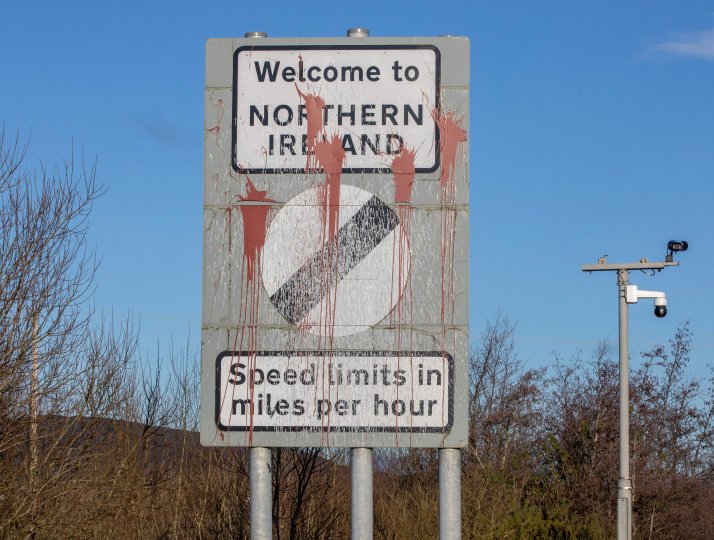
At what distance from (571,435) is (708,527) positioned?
3.84m

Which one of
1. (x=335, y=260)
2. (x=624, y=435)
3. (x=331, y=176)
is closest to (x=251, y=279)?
(x=335, y=260)

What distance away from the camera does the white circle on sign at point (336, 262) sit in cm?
400

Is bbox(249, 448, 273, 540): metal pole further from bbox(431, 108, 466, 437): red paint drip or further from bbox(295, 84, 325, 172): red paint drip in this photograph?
bbox(295, 84, 325, 172): red paint drip

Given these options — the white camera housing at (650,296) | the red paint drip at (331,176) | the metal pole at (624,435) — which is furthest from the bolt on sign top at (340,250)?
the white camera housing at (650,296)

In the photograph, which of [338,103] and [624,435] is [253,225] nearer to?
[338,103]

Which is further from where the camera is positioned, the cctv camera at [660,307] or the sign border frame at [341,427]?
the cctv camera at [660,307]

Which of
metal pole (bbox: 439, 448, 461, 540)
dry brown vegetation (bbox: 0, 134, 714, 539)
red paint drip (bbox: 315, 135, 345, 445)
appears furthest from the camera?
dry brown vegetation (bbox: 0, 134, 714, 539)

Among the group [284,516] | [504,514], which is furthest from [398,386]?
[504,514]

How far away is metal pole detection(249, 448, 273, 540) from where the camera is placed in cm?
393

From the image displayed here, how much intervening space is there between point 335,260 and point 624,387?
18267 millimetres

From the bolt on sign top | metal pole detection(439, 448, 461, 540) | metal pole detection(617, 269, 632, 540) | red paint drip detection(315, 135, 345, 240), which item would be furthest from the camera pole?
red paint drip detection(315, 135, 345, 240)

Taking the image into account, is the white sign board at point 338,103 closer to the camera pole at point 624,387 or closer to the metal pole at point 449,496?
the metal pole at point 449,496

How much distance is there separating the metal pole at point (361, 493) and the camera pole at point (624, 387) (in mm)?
17317

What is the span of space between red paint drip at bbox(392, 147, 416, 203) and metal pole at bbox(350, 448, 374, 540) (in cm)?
90
